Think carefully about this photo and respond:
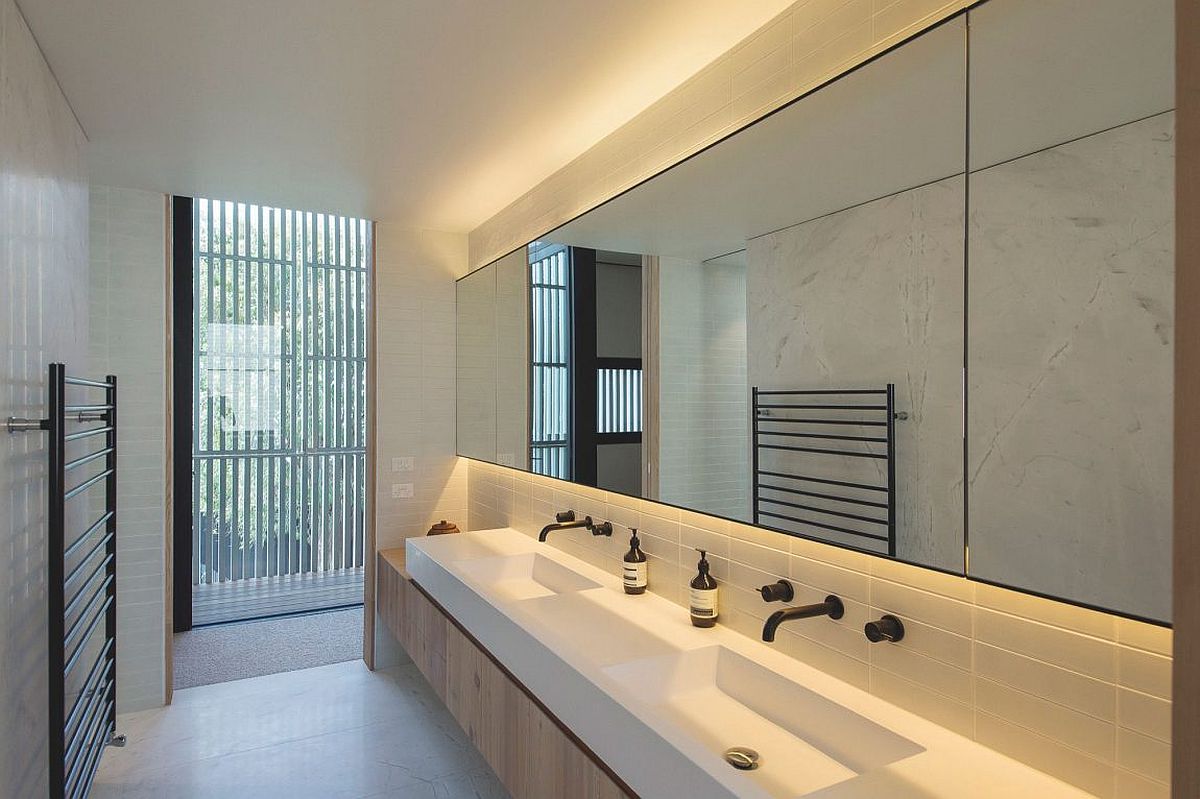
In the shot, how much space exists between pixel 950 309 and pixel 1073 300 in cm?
22

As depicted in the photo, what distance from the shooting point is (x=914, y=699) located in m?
1.47

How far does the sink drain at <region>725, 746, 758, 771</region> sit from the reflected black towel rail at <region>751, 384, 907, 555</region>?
0.48m

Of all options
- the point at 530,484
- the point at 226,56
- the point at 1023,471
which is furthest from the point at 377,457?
the point at 1023,471

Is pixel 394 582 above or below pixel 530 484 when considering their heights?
below

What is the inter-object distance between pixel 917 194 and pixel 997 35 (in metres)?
0.29

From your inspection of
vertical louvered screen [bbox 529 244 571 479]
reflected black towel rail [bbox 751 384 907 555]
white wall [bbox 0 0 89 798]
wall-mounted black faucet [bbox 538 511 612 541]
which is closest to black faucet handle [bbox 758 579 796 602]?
reflected black towel rail [bbox 751 384 907 555]

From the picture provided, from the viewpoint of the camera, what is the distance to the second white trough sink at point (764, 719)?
143cm

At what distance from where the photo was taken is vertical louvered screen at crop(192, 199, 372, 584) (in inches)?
175

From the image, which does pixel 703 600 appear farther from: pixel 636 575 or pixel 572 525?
pixel 572 525

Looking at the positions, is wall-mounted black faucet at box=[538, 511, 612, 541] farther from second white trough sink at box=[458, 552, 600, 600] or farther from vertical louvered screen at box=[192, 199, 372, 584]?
vertical louvered screen at box=[192, 199, 372, 584]

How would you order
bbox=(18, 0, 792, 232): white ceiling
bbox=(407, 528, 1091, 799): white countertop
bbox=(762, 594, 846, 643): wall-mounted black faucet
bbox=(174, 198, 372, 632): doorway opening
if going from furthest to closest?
bbox=(174, 198, 372, 632): doorway opening → bbox=(18, 0, 792, 232): white ceiling → bbox=(762, 594, 846, 643): wall-mounted black faucet → bbox=(407, 528, 1091, 799): white countertop

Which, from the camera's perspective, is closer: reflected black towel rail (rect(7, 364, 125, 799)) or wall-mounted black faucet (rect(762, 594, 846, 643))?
wall-mounted black faucet (rect(762, 594, 846, 643))

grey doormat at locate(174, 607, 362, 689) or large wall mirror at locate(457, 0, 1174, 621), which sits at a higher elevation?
large wall mirror at locate(457, 0, 1174, 621)

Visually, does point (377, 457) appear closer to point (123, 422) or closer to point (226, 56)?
point (123, 422)
